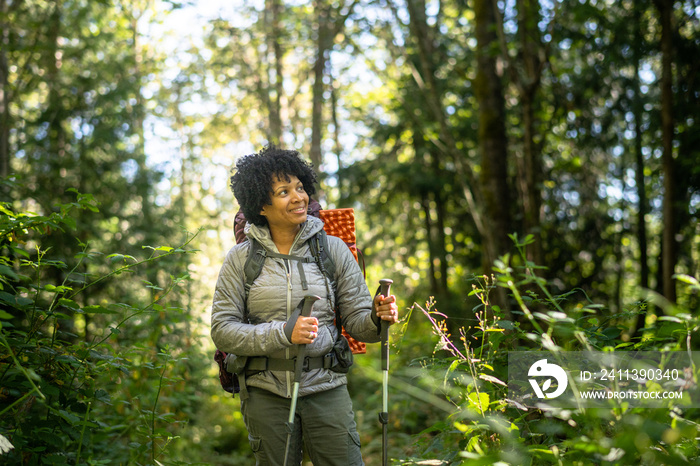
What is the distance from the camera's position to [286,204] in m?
2.95

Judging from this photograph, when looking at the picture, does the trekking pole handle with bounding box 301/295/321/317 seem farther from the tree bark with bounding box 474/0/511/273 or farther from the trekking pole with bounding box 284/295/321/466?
the tree bark with bounding box 474/0/511/273

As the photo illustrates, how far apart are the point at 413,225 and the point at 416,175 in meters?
1.85

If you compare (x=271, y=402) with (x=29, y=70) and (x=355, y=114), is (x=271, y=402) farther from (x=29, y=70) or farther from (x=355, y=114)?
(x=355, y=114)

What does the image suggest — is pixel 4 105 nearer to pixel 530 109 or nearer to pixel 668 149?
pixel 530 109

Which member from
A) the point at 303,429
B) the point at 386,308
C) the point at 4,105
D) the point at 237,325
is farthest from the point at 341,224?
the point at 4,105

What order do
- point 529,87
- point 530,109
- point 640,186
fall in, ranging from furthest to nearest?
1. point 640,186
2. point 530,109
3. point 529,87

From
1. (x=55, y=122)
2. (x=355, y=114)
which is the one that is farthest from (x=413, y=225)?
(x=55, y=122)

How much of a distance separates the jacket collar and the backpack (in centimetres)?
4

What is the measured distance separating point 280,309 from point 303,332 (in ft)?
0.98

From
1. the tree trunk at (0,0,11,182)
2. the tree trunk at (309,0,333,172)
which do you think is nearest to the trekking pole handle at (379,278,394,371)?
the tree trunk at (309,0,333,172)

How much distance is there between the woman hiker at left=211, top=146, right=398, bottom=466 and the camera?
8.94 ft

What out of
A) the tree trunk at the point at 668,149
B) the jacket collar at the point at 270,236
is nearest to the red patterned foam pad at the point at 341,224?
the jacket collar at the point at 270,236

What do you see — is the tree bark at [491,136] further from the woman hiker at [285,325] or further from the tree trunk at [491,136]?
the woman hiker at [285,325]

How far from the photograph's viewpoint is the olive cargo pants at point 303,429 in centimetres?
278
